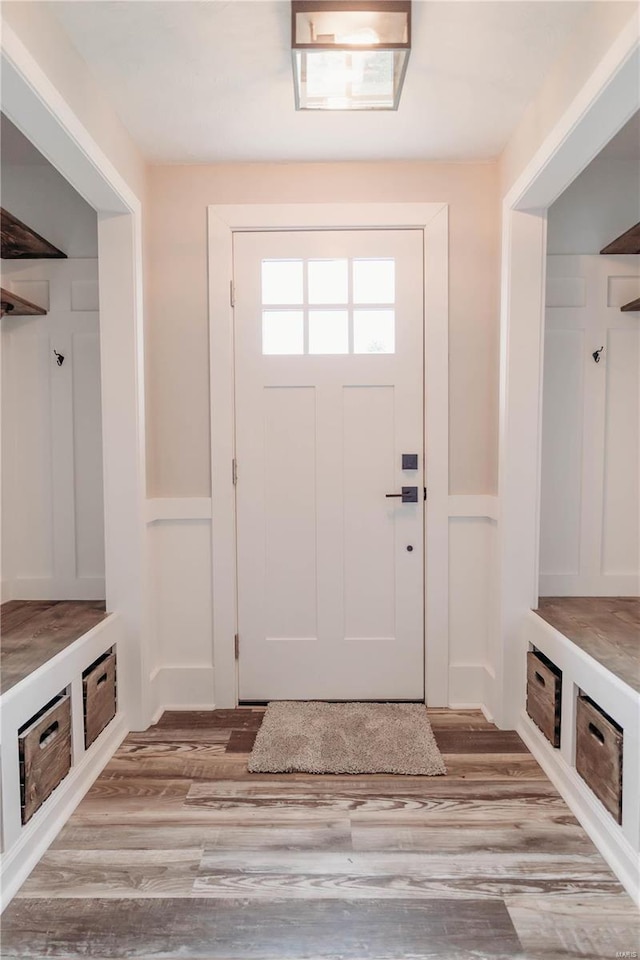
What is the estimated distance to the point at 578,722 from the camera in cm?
194

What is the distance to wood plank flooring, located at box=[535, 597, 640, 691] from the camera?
5.98 feet

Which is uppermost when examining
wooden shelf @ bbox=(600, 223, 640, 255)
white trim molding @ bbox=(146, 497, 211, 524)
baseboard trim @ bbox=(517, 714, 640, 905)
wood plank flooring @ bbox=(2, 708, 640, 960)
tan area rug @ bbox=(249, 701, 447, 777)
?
wooden shelf @ bbox=(600, 223, 640, 255)

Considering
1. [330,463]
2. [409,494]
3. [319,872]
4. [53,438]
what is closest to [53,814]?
[319,872]

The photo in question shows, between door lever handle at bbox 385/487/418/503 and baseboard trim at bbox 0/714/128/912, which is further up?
door lever handle at bbox 385/487/418/503

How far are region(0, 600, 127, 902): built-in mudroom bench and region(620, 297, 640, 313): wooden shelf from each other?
2.62 metres

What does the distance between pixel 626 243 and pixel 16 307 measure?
2648 millimetres

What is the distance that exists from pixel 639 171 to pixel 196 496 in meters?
2.51

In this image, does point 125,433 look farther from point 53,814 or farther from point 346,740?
point 346,740

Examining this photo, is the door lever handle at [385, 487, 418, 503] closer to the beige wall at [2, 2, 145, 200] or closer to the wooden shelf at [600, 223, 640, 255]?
the wooden shelf at [600, 223, 640, 255]

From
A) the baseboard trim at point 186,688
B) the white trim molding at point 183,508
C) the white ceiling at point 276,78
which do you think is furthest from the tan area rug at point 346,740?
the white ceiling at point 276,78

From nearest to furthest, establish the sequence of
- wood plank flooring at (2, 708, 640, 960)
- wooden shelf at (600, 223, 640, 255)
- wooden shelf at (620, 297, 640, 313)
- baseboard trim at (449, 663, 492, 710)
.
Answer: wood plank flooring at (2, 708, 640, 960) → wooden shelf at (600, 223, 640, 255) → wooden shelf at (620, 297, 640, 313) → baseboard trim at (449, 663, 492, 710)

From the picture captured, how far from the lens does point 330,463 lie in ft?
8.89

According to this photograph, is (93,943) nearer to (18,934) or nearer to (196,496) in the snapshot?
(18,934)

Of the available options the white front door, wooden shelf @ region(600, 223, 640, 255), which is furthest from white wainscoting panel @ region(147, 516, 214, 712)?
wooden shelf @ region(600, 223, 640, 255)
